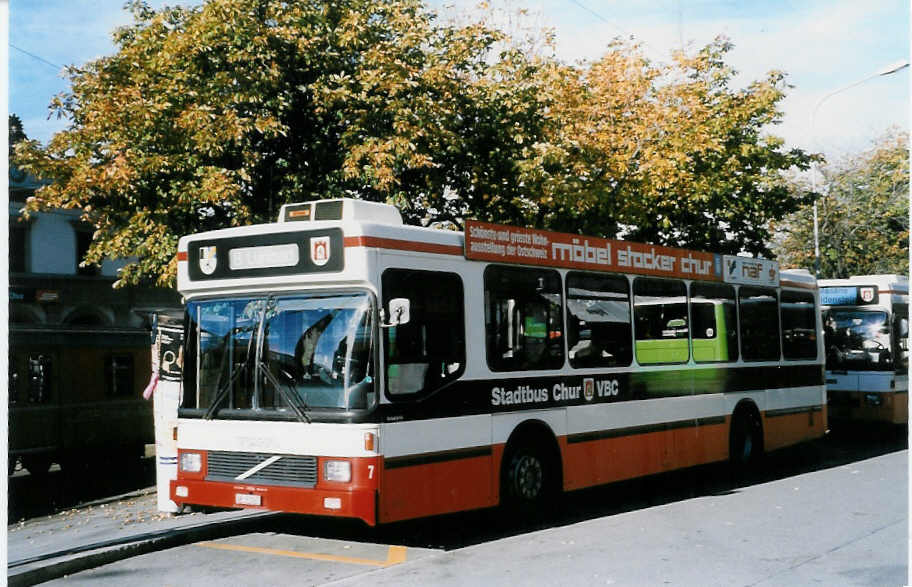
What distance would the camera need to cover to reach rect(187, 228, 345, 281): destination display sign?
8.64 metres

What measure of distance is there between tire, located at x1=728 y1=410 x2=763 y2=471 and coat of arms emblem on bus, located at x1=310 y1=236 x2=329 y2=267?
281 inches

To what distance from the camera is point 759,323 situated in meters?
14.6

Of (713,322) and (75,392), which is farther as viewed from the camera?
(75,392)

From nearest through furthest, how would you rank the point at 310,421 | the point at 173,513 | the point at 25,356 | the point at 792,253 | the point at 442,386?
the point at 310,421
the point at 442,386
the point at 173,513
the point at 25,356
the point at 792,253

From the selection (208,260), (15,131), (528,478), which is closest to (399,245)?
(208,260)

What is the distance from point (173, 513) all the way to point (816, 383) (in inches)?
386

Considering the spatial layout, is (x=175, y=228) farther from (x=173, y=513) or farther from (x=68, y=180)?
(x=173, y=513)

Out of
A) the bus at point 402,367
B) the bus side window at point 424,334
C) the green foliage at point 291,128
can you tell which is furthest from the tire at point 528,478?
the green foliage at point 291,128

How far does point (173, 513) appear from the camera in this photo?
10.8 m

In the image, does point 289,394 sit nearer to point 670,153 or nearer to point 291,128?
point 291,128

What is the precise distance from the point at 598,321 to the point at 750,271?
13.6 feet

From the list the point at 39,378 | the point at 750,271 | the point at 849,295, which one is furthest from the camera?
the point at 849,295

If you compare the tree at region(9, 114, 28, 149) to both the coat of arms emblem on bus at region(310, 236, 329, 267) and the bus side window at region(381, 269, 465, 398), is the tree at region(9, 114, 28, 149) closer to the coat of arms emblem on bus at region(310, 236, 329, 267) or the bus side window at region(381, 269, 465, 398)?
the coat of arms emblem on bus at region(310, 236, 329, 267)

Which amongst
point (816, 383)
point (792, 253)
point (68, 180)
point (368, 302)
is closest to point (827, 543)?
point (368, 302)
